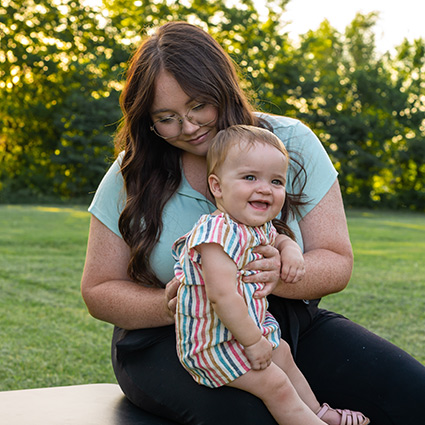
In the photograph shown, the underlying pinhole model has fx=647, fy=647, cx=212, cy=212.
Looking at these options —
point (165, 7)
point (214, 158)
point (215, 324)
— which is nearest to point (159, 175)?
point (214, 158)

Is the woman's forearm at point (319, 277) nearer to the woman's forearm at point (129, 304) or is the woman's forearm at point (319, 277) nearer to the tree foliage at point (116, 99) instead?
the woman's forearm at point (129, 304)

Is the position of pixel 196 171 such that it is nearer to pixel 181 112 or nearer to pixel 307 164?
pixel 181 112

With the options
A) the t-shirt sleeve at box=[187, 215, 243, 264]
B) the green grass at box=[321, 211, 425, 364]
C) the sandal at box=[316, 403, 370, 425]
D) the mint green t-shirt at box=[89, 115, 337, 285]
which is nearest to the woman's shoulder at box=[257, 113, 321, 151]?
the mint green t-shirt at box=[89, 115, 337, 285]

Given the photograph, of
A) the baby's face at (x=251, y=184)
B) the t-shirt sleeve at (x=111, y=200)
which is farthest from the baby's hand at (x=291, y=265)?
the t-shirt sleeve at (x=111, y=200)

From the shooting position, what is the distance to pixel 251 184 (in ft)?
6.11

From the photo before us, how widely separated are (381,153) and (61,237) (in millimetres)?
16400

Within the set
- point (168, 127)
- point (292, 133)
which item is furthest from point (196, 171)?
point (292, 133)

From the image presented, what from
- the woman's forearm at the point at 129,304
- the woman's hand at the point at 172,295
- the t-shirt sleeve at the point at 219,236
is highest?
the t-shirt sleeve at the point at 219,236

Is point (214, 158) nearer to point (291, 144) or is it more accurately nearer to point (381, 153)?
point (291, 144)

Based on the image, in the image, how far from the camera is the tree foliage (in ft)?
74.5

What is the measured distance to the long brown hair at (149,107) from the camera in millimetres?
2096

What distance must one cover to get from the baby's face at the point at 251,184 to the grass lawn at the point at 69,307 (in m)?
2.53

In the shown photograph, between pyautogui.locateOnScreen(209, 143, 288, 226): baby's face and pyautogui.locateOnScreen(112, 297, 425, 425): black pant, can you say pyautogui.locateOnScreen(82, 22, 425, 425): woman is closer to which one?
pyautogui.locateOnScreen(112, 297, 425, 425): black pant

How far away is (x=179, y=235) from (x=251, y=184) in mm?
393
